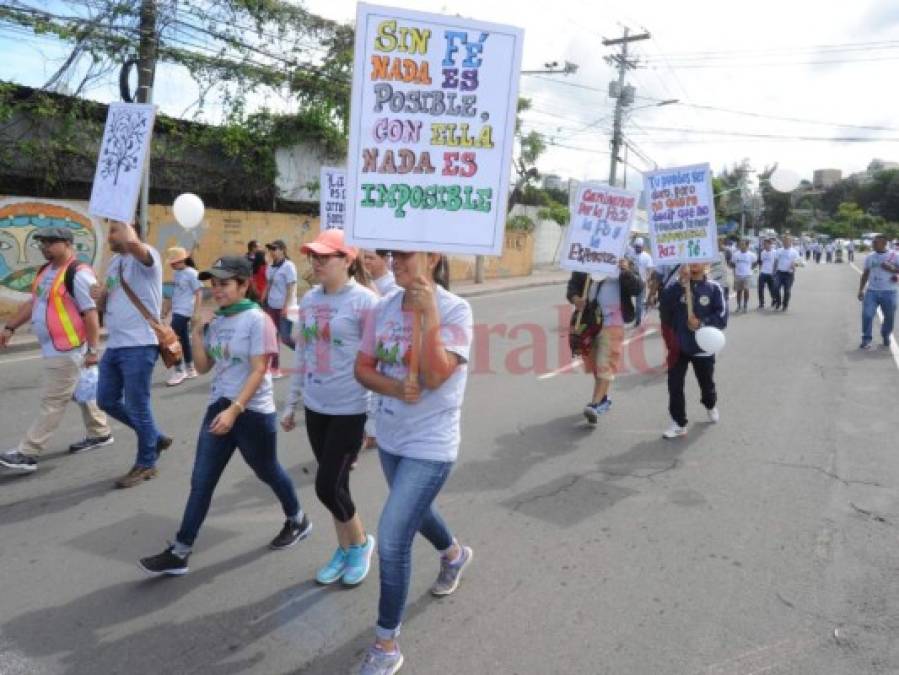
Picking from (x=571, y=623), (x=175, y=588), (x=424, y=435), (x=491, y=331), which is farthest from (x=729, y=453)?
(x=491, y=331)

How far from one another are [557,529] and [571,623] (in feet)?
3.51

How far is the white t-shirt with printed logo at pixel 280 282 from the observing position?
8297 mm

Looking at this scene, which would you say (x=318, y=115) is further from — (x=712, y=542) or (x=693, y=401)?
(x=712, y=542)

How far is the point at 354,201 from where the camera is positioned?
9.78 ft

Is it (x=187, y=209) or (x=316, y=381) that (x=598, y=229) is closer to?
(x=316, y=381)

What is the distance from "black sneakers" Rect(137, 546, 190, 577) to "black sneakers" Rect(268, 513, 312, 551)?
506mm

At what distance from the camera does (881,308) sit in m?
11.1

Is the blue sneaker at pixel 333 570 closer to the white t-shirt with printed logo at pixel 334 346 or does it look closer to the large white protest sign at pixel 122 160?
the white t-shirt with printed logo at pixel 334 346

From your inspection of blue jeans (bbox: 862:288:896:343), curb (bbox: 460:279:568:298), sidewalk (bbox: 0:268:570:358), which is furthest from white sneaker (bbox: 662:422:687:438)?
curb (bbox: 460:279:568:298)

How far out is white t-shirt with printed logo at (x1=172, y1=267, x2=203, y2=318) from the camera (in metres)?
7.82

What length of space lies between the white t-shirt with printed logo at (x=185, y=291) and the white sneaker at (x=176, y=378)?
71 cm

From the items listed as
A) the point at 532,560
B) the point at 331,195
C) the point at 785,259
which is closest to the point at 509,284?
the point at 785,259

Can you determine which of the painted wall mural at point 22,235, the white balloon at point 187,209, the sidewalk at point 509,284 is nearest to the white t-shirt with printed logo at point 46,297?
the white balloon at point 187,209

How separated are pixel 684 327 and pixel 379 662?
172 inches
